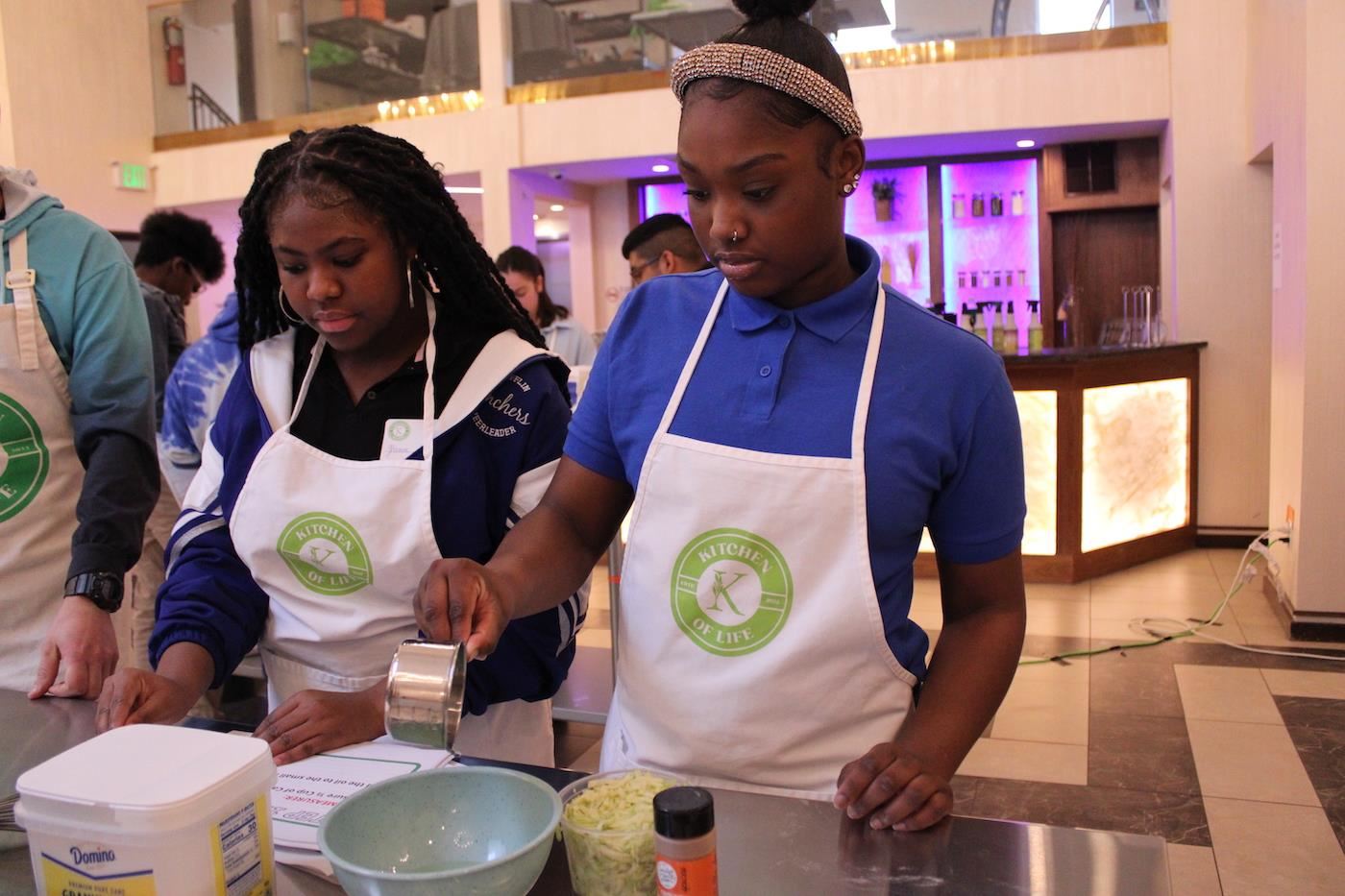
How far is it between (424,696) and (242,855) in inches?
7.3

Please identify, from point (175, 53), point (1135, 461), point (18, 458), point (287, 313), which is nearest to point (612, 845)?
Answer: point (287, 313)

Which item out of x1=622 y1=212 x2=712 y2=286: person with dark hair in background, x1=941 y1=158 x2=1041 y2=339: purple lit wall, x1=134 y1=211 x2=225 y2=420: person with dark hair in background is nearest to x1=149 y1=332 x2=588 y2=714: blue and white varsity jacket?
x1=622 y1=212 x2=712 y2=286: person with dark hair in background

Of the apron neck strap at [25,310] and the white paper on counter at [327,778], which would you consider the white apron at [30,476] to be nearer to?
the apron neck strap at [25,310]

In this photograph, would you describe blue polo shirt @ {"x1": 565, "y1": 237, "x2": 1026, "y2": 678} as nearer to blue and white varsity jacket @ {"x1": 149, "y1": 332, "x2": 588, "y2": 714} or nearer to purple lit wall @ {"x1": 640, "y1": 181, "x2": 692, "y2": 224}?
blue and white varsity jacket @ {"x1": 149, "y1": 332, "x2": 588, "y2": 714}

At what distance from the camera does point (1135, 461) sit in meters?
5.74

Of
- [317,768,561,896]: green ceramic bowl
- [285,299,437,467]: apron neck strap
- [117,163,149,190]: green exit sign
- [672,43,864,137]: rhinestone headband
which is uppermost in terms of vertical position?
[117,163,149,190]: green exit sign

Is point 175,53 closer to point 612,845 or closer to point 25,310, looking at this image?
point 25,310

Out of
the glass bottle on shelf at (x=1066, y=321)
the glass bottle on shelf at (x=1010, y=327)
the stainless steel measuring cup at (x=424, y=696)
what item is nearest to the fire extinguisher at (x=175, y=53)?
the glass bottle on shelf at (x=1010, y=327)

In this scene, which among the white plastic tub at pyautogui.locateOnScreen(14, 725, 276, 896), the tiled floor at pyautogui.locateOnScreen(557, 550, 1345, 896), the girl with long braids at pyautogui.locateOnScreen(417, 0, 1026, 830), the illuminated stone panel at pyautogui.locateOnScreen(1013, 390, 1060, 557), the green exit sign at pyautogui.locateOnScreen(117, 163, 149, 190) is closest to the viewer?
the white plastic tub at pyautogui.locateOnScreen(14, 725, 276, 896)

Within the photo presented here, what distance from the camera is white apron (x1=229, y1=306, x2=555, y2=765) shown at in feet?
4.42

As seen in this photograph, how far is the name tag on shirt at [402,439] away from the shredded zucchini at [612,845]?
57 cm

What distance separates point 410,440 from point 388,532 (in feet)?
0.39

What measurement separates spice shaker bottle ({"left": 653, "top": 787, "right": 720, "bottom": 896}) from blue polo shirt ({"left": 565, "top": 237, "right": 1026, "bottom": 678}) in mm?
391

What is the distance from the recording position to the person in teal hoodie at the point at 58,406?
1629mm
